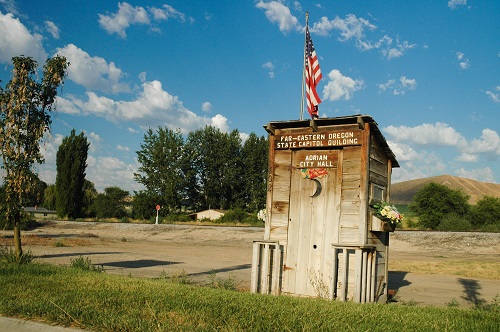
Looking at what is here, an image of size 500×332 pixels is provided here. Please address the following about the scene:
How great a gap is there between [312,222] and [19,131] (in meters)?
9.57

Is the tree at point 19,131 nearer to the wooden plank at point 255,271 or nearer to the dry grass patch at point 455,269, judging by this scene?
the wooden plank at point 255,271

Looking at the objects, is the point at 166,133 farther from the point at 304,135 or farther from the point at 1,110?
the point at 304,135

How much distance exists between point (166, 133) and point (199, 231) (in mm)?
41806

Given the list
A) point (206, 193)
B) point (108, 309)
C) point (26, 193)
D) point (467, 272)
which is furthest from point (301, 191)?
point (206, 193)

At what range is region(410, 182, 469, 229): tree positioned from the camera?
62.0m

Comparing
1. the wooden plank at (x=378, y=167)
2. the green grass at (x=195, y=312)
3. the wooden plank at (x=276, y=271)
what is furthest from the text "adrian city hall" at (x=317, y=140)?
the green grass at (x=195, y=312)

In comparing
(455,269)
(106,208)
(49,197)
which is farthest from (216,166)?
(455,269)

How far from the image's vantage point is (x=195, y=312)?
6426 millimetres

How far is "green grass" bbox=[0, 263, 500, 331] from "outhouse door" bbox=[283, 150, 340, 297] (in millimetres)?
1582

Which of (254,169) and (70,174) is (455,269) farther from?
(254,169)

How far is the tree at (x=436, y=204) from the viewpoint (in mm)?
62031

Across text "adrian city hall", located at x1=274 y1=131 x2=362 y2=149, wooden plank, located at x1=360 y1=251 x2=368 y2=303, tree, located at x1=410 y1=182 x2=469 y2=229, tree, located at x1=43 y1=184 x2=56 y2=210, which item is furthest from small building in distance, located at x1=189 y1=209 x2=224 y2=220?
wooden plank, located at x1=360 y1=251 x2=368 y2=303

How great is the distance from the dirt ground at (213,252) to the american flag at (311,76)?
5088 mm

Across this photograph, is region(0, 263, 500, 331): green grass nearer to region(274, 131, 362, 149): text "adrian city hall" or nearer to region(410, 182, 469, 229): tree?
region(274, 131, 362, 149): text "adrian city hall"
